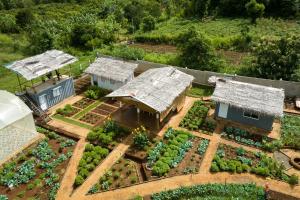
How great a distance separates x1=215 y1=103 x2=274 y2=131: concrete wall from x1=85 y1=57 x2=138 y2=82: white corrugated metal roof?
1086cm

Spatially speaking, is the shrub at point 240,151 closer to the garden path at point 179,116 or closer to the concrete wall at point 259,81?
the garden path at point 179,116

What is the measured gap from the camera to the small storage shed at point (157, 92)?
23.7m

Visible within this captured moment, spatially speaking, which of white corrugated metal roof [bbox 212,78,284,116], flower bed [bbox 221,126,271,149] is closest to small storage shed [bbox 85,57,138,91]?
white corrugated metal roof [bbox 212,78,284,116]

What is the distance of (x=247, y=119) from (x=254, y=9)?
3661 centimetres

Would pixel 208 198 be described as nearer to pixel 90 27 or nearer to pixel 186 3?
Answer: pixel 90 27

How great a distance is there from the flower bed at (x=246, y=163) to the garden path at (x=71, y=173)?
404 inches

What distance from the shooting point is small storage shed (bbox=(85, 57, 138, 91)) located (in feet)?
99.5

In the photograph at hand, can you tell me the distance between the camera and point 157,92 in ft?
81.7

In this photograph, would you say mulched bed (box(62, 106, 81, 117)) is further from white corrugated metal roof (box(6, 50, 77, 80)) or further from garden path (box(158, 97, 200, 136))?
garden path (box(158, 97, 200, 136))

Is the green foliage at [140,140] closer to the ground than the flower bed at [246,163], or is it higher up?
higher up

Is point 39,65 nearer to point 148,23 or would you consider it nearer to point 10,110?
point 10,110

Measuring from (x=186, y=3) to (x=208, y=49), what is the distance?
3917 cm

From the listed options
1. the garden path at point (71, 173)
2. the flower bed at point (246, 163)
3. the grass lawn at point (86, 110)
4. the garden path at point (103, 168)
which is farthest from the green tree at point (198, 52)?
the garden path at point (71, 173)

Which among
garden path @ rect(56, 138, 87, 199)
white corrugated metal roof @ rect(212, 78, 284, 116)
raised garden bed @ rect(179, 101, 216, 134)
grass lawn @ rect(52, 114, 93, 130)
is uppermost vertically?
white corrugated metal roof @ rect(212, 78, 284, 116)
